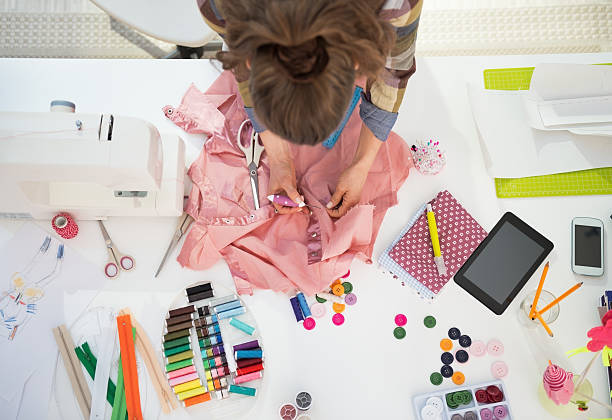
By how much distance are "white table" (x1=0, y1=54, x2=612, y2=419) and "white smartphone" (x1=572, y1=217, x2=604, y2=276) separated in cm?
2

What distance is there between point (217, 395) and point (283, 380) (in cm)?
18

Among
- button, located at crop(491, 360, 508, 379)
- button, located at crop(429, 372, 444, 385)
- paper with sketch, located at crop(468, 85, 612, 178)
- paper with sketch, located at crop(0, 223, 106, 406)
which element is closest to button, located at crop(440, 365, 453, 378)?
button, located at crop(429, 372, 444, 385)

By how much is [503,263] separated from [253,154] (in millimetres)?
793

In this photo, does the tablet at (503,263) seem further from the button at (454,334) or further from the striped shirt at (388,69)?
the striped shirt at (388,69)

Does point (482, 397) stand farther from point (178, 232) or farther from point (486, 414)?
point (178, 232)

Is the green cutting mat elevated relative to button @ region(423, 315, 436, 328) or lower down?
elevated

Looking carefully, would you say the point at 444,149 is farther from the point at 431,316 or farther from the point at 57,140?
the point at 57,140

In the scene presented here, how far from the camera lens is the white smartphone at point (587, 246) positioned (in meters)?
1.46

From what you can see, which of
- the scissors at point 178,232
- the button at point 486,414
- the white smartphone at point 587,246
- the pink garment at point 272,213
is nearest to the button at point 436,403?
the button at point 486,414

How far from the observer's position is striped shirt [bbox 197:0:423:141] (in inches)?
38.0

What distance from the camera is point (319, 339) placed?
1.42 metres

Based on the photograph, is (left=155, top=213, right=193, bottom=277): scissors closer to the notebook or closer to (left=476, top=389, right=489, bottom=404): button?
the notebook

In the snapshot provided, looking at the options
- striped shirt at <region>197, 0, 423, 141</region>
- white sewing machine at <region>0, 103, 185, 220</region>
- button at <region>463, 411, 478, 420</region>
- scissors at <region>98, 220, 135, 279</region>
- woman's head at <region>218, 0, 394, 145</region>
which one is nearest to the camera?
Answer: woman's head at <region>218, 0, 394, 145</region>

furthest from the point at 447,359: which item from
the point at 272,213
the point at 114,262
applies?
the point at 114,262
